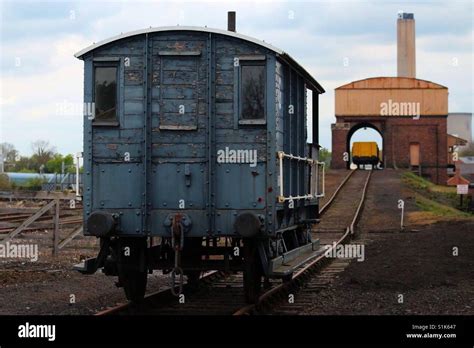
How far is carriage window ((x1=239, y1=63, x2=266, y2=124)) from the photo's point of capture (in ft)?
35.2

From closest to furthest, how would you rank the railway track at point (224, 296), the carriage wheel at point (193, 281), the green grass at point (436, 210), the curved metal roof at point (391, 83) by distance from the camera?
the railway track at point (224, 296), the carriage wheel at point (193, 281), the green grass at point (436, 210), the curved metal roof at point (391, 83)

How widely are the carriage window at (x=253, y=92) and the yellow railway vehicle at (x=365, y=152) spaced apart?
54.2m

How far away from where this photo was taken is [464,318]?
9984 millimetres

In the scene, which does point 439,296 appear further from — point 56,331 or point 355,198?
point 355,198

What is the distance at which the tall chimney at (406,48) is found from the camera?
80.2 meters

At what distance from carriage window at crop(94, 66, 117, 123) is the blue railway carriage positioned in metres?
0.01

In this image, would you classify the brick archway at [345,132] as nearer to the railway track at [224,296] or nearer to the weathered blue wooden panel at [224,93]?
the railway track at [224,296]

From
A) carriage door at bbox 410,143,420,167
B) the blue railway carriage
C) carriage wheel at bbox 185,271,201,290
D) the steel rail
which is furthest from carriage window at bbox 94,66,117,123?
carriage door at bbox 410,143,420,167

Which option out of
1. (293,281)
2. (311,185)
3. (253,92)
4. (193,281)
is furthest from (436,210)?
(253,92)

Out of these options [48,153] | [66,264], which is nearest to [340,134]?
[66,264]

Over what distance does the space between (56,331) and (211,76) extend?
4.01 metres

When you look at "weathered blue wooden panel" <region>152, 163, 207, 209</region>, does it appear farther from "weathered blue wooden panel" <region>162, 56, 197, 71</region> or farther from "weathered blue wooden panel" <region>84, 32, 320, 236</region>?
"weathered blue wooden panel" <region>162, 56, 197, 71</region>

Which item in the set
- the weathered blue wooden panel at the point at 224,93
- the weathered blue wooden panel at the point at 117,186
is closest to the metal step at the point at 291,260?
the weathered blue wooden panel at the point at 117,186

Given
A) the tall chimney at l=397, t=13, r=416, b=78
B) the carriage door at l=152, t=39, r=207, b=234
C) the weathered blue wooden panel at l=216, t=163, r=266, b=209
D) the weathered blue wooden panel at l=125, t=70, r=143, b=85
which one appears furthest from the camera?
the tall chimney at l=397, t=13, r=416, b=78
